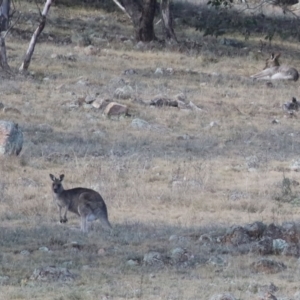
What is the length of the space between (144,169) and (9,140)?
1.98 m

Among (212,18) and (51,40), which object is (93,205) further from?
(212,18)

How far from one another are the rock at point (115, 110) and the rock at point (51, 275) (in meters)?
10.4

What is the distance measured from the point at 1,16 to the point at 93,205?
54.1ft

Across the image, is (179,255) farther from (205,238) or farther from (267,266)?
(205,238)

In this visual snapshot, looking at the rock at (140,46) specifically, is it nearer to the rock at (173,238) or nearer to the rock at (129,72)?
the rock at (129,72)

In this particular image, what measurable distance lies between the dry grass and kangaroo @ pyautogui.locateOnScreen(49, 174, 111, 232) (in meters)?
0.15

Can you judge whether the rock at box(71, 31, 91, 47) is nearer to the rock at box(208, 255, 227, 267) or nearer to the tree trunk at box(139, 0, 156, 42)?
the tree trunk at box(139, 0, 156, 42)

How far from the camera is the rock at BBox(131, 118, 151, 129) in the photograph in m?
18.0

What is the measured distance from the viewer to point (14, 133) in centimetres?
1464

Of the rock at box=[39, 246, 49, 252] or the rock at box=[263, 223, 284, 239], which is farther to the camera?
the rock at box=[263, 223, 284, 239]

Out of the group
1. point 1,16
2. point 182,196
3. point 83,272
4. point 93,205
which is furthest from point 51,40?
point 83,272

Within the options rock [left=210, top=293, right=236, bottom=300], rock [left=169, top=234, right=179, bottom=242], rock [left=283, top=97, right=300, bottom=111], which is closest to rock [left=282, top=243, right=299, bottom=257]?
rock [left=169, top=234, right=179, bottom=242]

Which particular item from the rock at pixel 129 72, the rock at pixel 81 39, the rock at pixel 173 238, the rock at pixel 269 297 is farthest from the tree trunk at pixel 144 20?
the rock at pixel 269 297

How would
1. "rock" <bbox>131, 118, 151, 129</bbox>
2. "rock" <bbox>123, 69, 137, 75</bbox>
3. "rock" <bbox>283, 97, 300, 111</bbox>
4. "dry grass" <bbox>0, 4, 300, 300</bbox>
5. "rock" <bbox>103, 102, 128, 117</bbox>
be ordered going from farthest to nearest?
"rock" <bbox>123, 69, 137, 75</bbox>
"rock" <bbox>283, 97, 300, 111</bbox>
"rock" <bbox>103, 102, 128, 117</bbox>
"rock" <bbox>131, 118, 151, 129</bbox>
"dry grass" <bbox>0, 4, 300, 300</bbox>
